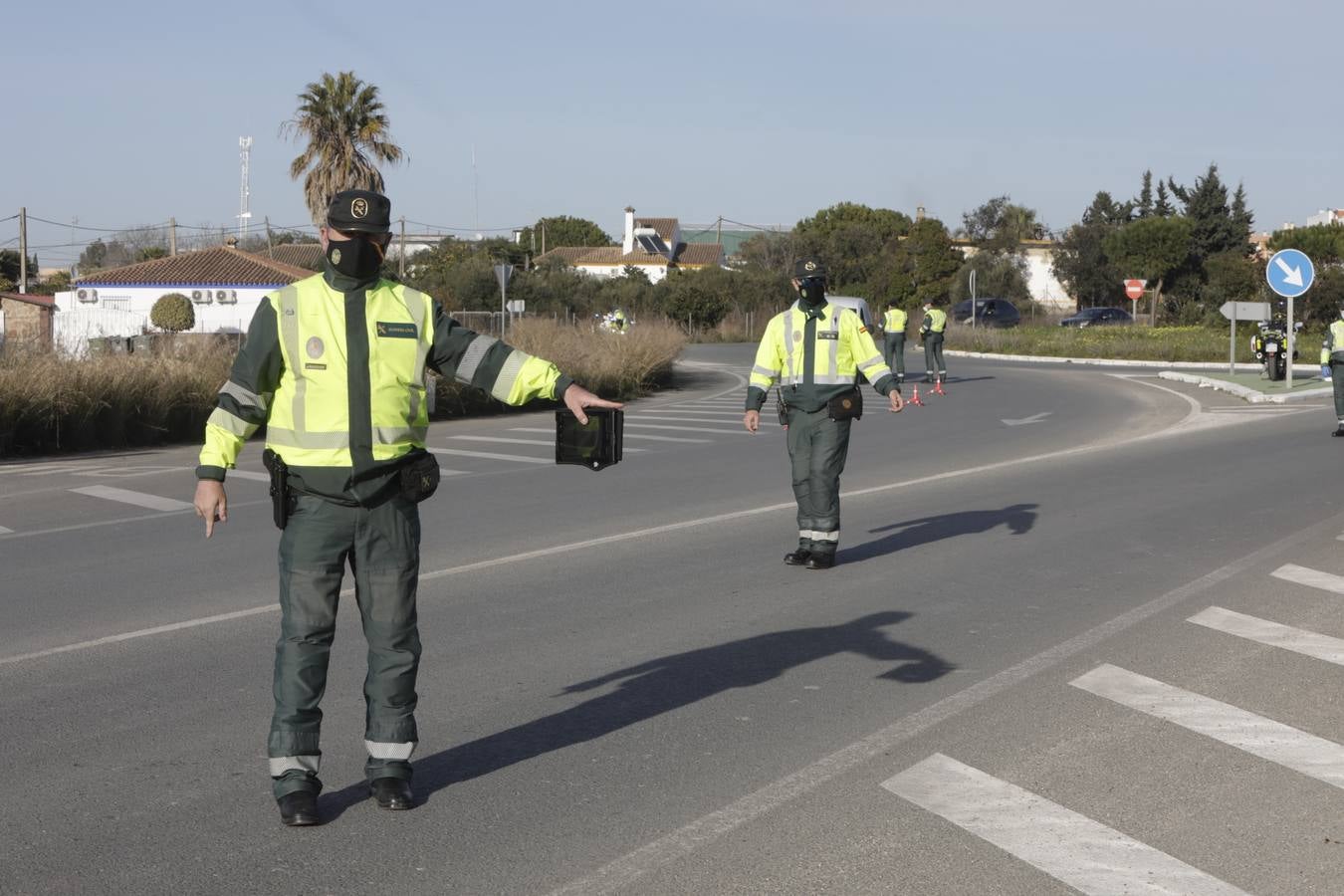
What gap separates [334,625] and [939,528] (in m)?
7.37

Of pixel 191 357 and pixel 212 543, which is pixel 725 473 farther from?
pixel 191 357

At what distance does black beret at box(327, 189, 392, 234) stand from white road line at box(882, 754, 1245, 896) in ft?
8.00

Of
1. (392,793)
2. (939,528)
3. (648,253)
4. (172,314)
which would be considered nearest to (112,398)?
(939,528)

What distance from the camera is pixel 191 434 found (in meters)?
20.7

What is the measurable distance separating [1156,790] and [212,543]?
730cm

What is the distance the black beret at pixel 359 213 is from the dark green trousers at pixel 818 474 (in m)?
5.10

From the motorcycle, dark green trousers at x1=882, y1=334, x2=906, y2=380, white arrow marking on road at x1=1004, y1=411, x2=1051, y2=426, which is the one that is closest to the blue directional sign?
the motorcycle

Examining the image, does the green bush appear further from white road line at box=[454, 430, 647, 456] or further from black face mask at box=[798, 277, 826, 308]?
black face mask at box=[798, 277, 826, 308]

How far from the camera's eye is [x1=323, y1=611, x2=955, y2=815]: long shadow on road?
5344mm

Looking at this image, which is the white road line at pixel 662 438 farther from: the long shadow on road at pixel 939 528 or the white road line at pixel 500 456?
the long shadow on road at pixel 939 528

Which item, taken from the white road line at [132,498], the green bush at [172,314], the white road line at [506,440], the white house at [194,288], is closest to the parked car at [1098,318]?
the white house at [194,288]

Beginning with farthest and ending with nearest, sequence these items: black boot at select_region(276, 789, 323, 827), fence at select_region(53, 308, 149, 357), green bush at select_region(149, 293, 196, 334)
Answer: green bush at select_region(149, 293, 196, 334) → fence at select_region(53, 308, 149, 357) → black boot at select_region(276, 789, 323, 827)

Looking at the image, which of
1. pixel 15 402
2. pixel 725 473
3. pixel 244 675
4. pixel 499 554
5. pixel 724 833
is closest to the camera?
pixel 724 833

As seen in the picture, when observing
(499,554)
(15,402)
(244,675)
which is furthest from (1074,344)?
(244,675)
